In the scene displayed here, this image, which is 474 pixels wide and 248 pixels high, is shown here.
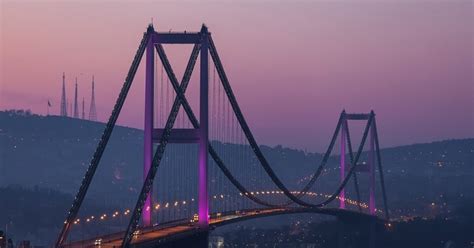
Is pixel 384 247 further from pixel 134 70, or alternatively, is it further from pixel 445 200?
pixel 445 200

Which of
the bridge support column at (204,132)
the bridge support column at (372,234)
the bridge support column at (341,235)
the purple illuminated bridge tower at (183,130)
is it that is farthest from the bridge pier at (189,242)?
the bridge support column at (341,235)

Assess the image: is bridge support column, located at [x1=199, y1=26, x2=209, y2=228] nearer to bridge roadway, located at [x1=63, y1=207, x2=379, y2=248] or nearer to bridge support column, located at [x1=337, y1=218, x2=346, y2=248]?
bridge roadway, located at [x1=63, y1=207, x2=379, y2=248]

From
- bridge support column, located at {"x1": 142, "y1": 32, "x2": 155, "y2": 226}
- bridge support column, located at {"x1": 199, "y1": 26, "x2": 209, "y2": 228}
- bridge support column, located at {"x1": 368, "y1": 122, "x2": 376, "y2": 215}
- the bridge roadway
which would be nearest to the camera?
the bridge roadway

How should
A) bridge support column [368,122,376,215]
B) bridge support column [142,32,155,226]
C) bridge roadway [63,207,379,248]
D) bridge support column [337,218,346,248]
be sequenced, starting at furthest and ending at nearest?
bridge support column [368,122,376,215] → bridge support column [337,218,346,248] → bridge support column [142,32,155,226] → bridge roadway [63,207,379,248]

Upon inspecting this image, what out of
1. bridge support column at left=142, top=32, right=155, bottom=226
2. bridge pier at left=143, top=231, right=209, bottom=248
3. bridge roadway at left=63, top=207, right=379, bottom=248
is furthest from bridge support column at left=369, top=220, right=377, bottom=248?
bridge support column at left=142, top=32, right=155, bottom=226

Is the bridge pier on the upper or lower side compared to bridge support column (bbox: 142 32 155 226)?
lower

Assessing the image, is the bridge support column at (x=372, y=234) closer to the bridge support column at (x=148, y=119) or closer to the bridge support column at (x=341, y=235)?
the bridge support column at (x=341, y=235)
